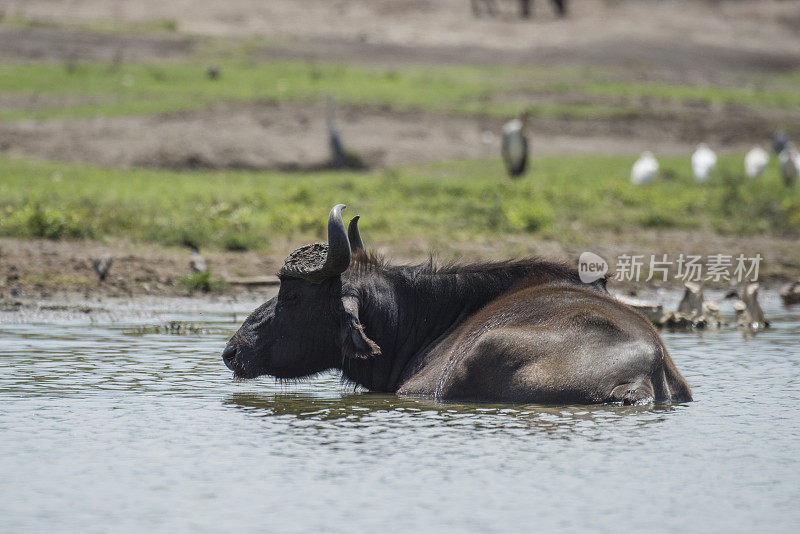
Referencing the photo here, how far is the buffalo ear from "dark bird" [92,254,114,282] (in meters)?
6.28

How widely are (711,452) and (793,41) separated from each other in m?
48.5

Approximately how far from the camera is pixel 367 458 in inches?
256

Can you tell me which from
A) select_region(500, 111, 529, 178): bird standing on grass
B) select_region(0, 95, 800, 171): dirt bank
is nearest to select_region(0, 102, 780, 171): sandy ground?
select_region(0, 95, 800, 171): dirt bank

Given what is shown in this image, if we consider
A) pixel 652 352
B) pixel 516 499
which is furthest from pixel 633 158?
pixel 516 499

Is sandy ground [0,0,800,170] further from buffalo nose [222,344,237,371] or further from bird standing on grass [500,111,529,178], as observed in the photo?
buffalo nose [222,344,237,371]

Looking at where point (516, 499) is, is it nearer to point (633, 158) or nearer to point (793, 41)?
point (633, 158)

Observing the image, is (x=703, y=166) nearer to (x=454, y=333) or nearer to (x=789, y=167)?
(x=789, y=167)

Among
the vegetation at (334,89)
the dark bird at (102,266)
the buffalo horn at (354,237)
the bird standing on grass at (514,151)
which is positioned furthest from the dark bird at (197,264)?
the vegetation at (334,89)

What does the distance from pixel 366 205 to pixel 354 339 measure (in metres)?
11.5

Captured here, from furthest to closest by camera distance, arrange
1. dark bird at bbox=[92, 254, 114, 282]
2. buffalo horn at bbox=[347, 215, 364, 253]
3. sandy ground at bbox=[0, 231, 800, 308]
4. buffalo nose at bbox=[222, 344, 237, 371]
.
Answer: dark bird at bbox=[92, 254, 114, 282]
sandy ground at bbox=[0, 231, 800, 308]
buffalo horn at bbox=[347, 215, 364, 253]
buffalo nose at bbox=[222, 344, 237, 371]

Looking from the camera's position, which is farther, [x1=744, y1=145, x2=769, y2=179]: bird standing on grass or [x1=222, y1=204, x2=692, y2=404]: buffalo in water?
[x1=744, y1=145, x2=769, y2=179]: bird standing on grass

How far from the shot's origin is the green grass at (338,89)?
30.5 m

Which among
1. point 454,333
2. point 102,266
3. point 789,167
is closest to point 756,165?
point 789,167

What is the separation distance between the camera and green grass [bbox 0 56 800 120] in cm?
3048
